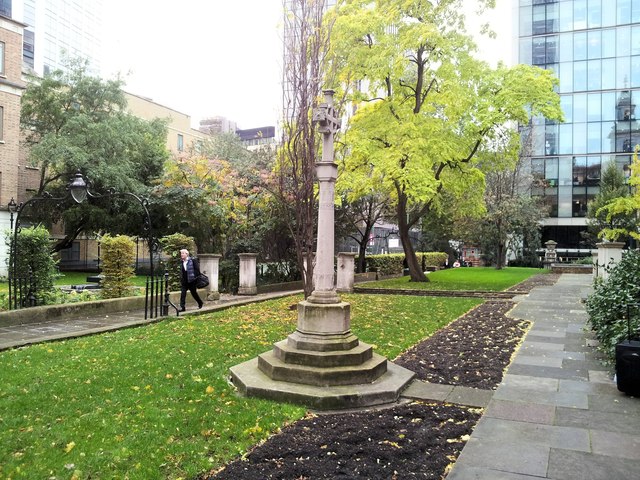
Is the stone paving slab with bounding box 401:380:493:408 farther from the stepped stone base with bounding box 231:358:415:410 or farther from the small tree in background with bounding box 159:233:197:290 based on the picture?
the small tree in background with bounding box 159:233:197:290

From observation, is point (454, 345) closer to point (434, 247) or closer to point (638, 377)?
point (638, 377)

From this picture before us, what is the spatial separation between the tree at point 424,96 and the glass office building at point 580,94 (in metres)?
25.9

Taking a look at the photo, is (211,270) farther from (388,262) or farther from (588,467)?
(388,262)

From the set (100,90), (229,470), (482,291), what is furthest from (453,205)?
(229,470)

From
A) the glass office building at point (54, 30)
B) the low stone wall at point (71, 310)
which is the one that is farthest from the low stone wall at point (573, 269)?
the glass office building at point (54, 30)

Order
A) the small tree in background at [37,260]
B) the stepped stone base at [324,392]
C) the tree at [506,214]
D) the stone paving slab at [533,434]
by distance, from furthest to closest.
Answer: the tree at [506,214]
the small tree in background at [37,260]
the stepped stone base at [324,392]
the stone paving slab at [533,434]

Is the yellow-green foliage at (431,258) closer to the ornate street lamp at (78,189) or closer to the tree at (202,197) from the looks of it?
the tree at (202,197)

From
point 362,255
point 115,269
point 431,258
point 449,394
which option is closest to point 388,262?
point 362,255

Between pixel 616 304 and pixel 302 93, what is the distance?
7239 millimetres

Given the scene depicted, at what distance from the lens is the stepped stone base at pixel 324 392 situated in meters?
4.95

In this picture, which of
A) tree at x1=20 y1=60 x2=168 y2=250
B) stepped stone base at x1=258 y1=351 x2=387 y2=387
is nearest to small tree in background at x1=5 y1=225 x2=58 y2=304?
stepped stone base at x1=258 y1=351 x2=387 y2=387

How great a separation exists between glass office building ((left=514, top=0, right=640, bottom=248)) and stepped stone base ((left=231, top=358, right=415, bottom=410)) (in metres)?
41.6

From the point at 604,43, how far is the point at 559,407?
49.6m

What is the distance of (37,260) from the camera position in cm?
1119
